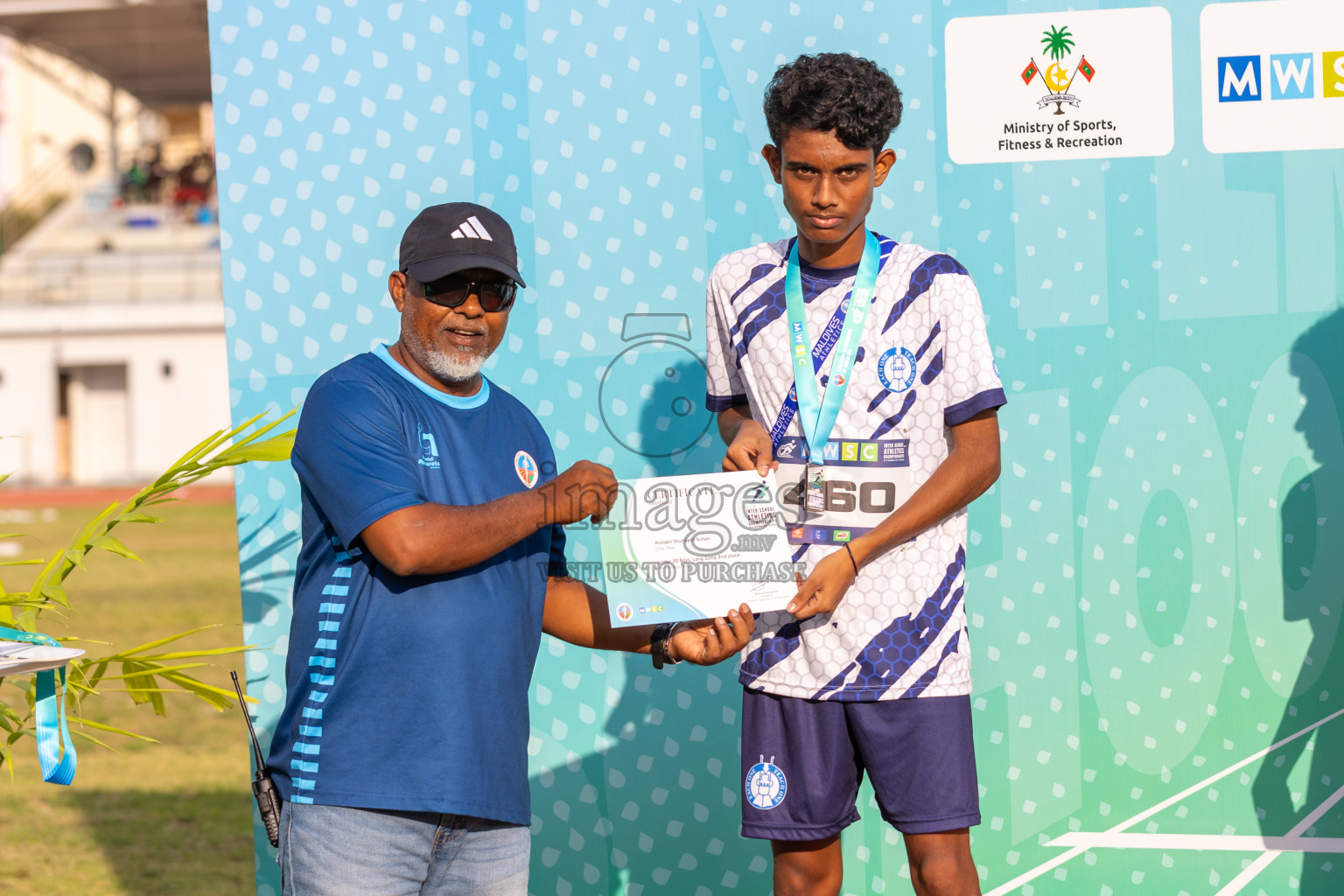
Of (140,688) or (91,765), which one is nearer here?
(140,688)

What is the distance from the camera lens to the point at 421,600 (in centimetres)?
217

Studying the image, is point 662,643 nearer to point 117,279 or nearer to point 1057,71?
point 1057,71

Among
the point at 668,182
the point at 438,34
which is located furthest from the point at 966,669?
the point at 438,34

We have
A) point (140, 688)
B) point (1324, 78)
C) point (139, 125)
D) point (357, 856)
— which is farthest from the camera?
point (139, 125)

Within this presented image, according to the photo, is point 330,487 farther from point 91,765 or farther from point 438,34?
point 91,765

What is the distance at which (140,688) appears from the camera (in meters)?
3.24

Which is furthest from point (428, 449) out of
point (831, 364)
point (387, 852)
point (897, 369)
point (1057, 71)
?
point (1057, 71)

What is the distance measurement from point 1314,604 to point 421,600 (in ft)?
9.12

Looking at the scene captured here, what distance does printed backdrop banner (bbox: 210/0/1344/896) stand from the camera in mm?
3613

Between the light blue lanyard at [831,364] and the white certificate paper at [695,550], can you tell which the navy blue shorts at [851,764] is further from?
the light blue lanyard at [831,364]

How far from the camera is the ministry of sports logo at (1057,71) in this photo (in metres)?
3.62

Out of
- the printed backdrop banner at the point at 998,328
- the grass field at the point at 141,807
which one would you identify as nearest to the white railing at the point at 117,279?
the grass field at the point at 141,807

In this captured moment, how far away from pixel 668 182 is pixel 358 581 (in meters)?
1.96

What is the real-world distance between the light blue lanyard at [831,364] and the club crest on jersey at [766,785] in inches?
25.8
